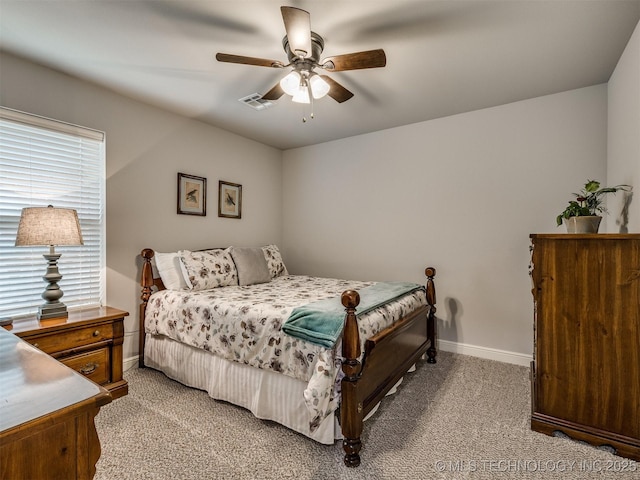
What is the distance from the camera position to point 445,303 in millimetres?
3502

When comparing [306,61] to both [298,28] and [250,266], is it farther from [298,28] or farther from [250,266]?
[250,266]

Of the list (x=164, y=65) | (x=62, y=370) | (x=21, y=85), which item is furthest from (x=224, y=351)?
(x=21, y=85)

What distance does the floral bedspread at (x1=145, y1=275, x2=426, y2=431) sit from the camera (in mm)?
1824

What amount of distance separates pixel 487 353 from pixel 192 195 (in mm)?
3500

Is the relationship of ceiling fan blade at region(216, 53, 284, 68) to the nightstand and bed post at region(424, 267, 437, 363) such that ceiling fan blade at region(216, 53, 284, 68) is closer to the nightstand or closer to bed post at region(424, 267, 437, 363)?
the nightstand

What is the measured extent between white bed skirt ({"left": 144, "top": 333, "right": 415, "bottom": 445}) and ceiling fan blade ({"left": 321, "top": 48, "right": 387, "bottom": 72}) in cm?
197

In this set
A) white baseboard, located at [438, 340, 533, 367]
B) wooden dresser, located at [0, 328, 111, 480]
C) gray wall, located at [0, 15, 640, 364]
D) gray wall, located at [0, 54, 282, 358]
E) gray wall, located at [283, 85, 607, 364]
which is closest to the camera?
wooden dresser, located at [0, 328, 111, 480]

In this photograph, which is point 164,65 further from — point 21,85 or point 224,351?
point 224,351

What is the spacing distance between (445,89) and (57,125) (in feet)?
10.6

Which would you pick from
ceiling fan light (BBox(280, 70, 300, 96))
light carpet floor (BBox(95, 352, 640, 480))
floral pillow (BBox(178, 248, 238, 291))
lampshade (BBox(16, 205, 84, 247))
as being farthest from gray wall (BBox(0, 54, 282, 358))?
ceiling fan light (BBox(280, 70, 300, 96))

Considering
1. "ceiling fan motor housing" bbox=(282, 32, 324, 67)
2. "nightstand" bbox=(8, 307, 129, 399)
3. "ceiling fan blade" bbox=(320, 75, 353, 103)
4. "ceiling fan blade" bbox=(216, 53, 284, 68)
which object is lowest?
"nightstand" bbox=(8, 307, 129, 399)

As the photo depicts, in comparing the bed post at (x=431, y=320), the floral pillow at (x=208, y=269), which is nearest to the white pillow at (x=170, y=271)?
the floral pillow at (x=208, y=269)

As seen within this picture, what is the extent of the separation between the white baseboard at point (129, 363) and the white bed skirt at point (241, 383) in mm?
165

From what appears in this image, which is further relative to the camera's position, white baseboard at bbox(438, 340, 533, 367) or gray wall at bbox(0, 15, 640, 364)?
white baseboard at bbox(438, 340, 533, 367)
